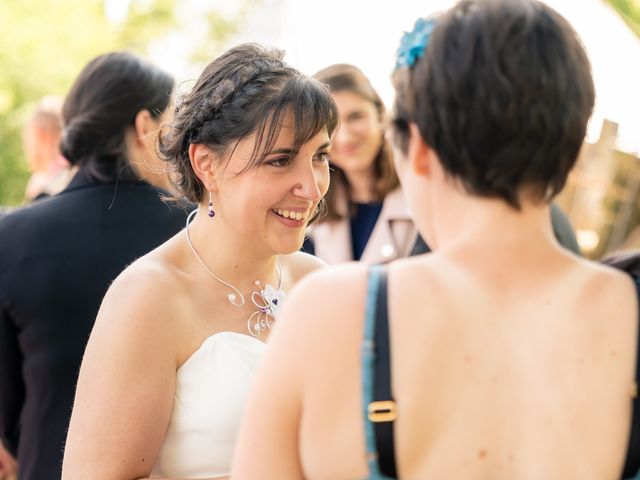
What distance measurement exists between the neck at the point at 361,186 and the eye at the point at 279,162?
88.4 inches

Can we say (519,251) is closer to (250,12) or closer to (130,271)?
(130,271)

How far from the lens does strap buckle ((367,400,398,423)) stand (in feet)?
5.18

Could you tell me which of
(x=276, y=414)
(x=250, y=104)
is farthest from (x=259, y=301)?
(x=276, y=414)

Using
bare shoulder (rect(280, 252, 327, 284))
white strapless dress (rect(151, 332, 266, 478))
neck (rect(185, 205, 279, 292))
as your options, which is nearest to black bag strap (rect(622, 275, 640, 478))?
white strapless dress (rect(151, 332, 266, 478))

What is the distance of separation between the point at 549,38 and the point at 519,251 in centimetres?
37

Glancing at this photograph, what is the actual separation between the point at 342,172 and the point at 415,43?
350 cm

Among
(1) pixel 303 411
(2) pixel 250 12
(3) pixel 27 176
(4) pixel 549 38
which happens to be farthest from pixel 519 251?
(2) pixel 250 12

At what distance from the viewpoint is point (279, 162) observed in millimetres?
2811

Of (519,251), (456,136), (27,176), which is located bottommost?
(27,176)

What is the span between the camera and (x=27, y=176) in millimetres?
14344

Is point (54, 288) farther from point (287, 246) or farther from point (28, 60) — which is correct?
point (28, 60)

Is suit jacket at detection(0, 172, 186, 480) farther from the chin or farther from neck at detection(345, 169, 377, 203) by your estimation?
neck at detection(345, 169, 377, 203)

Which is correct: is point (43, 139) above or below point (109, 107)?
below

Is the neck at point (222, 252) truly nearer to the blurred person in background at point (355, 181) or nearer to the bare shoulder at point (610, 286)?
the bare shoulder at point (610, 286)
